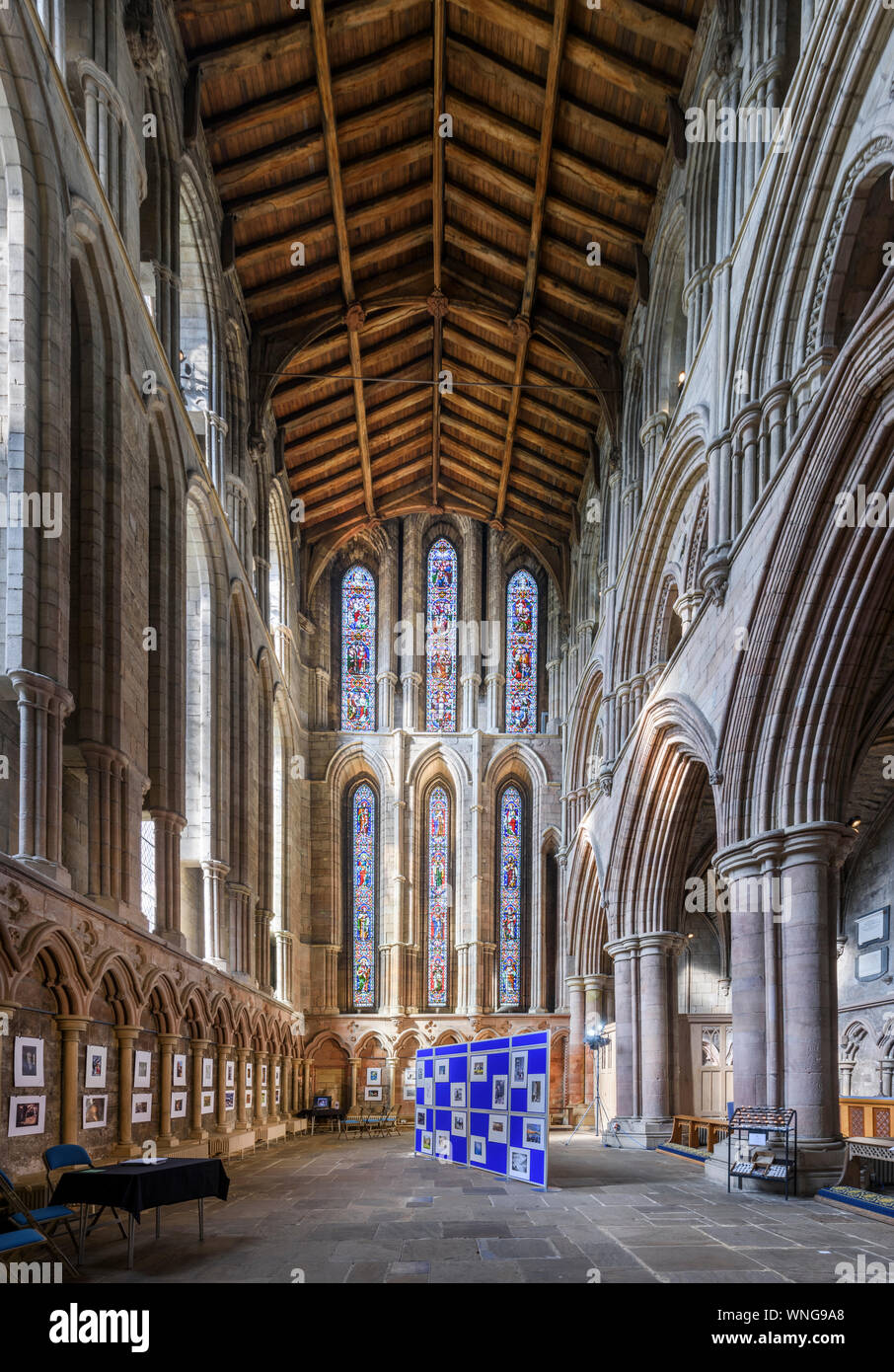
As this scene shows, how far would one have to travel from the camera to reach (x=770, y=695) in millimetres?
12602

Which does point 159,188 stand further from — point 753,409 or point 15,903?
point 15,903

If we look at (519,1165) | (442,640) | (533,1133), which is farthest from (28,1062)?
(442,640)

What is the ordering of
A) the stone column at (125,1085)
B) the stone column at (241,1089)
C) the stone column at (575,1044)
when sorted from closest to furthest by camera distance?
the stone column at (125,1085), the stone column at (241,1089), the stone column at (575,1044)

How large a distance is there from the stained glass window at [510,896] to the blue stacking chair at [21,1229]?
2241 centimetres

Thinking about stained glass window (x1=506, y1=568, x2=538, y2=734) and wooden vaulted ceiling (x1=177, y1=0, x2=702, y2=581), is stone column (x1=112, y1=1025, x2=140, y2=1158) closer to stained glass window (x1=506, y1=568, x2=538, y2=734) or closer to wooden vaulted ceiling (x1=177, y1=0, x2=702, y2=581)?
wooden vaulted ceiling (x1=177, y1=0, x2=702, y2=581)

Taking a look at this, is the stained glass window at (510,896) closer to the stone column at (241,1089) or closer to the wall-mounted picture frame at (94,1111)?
the stone column at (241,1089)

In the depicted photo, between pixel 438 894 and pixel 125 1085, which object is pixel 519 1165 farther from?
pixel 438 894

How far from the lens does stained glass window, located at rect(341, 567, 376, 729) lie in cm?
3117

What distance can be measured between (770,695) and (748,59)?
7.41 m

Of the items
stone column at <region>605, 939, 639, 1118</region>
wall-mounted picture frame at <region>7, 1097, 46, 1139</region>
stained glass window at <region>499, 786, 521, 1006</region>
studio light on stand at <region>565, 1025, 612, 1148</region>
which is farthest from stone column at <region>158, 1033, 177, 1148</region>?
stained glass window at <region>499, 786, 521, 1006</region>

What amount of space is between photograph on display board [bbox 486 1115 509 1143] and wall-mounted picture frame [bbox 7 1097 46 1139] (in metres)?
5.73

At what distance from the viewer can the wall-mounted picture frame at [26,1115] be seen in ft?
28.8

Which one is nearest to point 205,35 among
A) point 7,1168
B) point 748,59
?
point 748,59

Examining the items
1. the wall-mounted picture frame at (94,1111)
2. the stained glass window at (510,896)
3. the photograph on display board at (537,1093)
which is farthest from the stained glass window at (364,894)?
the wall-mounted picture frame at (94,1111)
